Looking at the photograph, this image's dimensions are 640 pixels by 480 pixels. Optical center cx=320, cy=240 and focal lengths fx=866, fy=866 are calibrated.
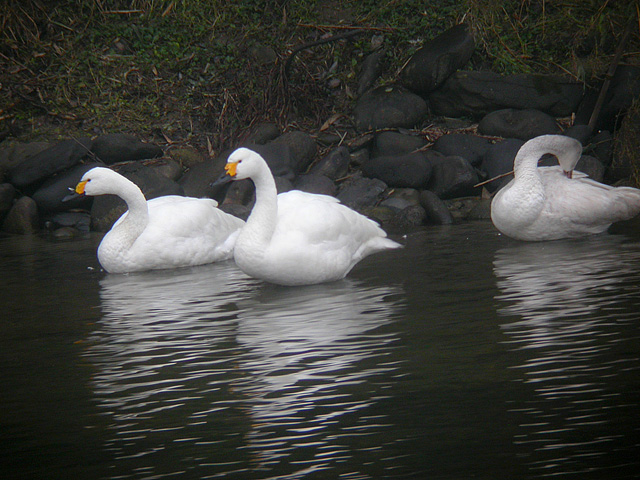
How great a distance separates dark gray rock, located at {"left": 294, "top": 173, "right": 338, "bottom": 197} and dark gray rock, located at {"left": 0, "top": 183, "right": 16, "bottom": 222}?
14.3ft

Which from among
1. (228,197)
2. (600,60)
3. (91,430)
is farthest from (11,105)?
(91,430)

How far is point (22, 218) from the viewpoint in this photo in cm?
1272

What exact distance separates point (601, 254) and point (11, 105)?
11.7 metres

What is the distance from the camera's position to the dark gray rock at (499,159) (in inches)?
475

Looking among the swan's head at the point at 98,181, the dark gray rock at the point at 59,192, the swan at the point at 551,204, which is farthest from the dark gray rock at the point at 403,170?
the swan's head at the point at 98,181

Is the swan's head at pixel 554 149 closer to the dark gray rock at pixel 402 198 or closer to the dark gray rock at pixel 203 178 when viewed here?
the dark gray rock at pixel 402 198

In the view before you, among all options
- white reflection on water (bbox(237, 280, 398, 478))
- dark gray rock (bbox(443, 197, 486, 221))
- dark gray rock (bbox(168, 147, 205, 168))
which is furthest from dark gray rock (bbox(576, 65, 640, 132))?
white reflection on water (bbox(237, 280, 398, 478))

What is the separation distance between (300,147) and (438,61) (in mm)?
2704

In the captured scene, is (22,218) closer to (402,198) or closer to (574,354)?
(402,198)

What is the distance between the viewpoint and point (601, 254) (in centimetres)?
755

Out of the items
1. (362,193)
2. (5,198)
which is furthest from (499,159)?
(5,198)

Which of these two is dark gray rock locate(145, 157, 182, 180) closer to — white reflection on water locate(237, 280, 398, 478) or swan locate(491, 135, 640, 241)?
swan locate(491, 135, 640, 241)

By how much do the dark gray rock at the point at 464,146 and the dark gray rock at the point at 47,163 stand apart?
18.2ft

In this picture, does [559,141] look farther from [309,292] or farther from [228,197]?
[228,197]
